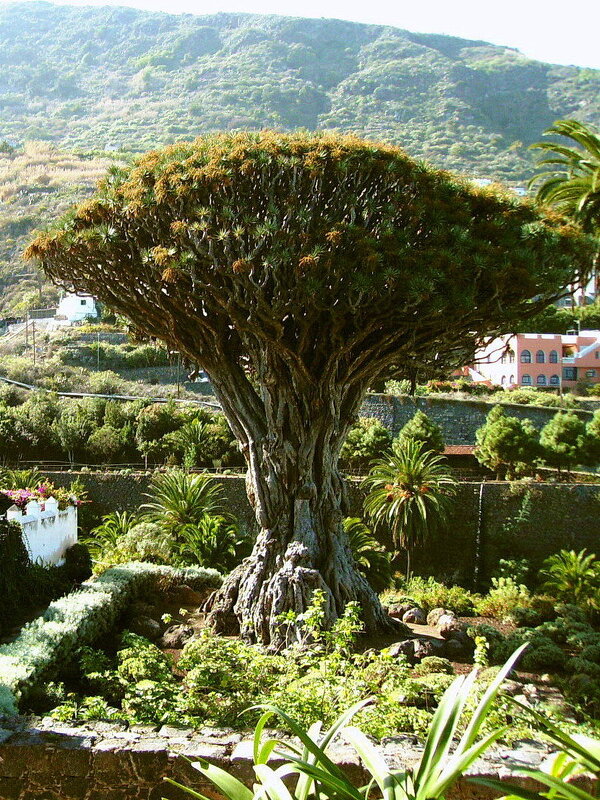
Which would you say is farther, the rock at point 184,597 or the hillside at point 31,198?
the hillside at point 31,198

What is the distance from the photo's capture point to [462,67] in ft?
315

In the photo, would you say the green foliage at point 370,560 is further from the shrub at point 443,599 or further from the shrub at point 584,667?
the shrub at point 584,667

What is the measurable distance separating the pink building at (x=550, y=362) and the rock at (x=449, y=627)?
23939 millimetres

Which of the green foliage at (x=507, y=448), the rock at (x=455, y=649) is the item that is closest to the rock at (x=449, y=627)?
the rock at (x=455, y=649)

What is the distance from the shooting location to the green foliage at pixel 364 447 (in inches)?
915

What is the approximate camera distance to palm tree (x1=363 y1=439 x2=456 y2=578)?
54.2ft

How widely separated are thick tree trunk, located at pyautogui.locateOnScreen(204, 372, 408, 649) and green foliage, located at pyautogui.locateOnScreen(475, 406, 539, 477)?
11323mm

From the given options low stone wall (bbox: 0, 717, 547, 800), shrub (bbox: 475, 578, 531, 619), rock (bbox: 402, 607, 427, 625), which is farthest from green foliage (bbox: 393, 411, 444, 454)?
low stone wall (bbox: 0, 717, 547, 800)

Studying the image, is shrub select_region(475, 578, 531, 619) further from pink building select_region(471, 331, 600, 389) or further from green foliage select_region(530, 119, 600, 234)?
pink building select_region(471, 331, 600, 389)

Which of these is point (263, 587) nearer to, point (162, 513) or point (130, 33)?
point (162, 513)

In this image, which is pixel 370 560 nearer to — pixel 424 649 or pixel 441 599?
pixel 441 599

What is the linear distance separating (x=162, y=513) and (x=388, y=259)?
28.3 ft

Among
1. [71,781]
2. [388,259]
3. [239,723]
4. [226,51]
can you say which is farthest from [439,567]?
[226,51]

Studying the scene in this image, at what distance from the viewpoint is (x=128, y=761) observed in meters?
5.10
